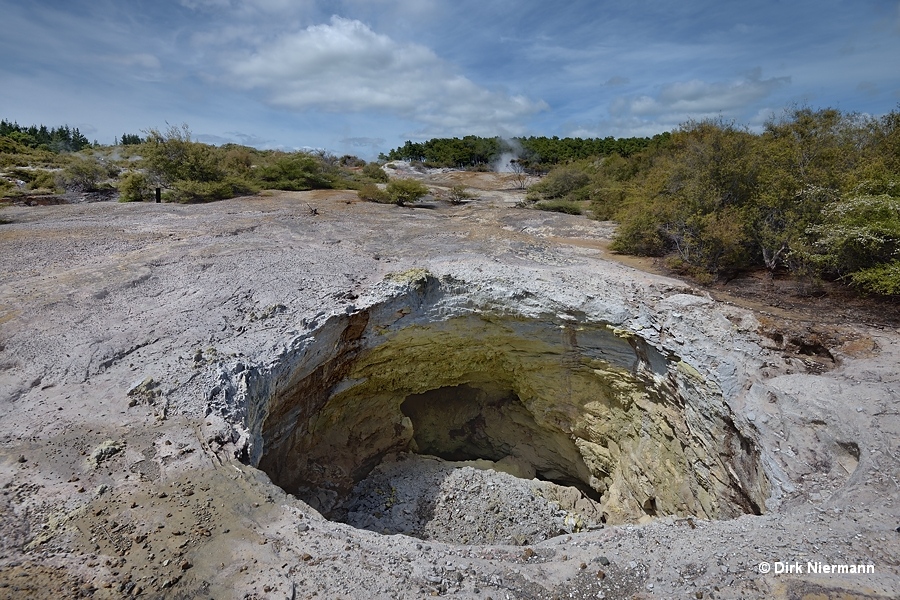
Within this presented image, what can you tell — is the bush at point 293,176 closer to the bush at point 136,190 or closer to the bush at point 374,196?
Result: the bush at point 374,196

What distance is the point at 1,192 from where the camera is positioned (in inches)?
803

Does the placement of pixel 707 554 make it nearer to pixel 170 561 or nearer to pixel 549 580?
pixel 549 580

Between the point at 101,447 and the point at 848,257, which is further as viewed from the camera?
the point at 848,257

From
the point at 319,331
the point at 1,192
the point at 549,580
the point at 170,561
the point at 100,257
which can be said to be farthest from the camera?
the point at 1,192

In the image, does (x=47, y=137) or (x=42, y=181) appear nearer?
(x=42, y=181)

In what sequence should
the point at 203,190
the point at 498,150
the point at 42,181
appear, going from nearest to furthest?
the point at 203,190
the point at 42,181
the point at 498,150

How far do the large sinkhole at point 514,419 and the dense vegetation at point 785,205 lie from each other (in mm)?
4331

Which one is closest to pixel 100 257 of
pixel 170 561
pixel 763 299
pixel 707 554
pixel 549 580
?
pixel 170 561

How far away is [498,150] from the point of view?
200 ft

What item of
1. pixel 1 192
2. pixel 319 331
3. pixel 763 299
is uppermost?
pixel 1 192

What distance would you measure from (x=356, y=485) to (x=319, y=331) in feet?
16.0

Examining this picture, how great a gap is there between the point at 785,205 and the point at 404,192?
54.4ft

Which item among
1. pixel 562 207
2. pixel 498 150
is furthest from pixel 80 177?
pixel 498 150

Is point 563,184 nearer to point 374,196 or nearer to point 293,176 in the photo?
point 374,196
